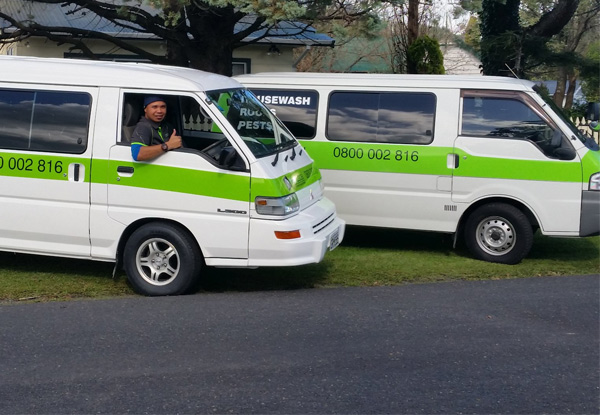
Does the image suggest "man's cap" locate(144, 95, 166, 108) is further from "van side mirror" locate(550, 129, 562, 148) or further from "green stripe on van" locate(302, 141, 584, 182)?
"van side mirror" locate(550, 129, 562, 148)

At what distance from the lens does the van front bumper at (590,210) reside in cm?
932

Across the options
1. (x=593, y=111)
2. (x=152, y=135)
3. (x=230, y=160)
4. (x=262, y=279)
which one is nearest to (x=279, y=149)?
(x=230, y=160)

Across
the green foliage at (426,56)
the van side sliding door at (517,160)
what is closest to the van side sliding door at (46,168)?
the van side sliding door at (517,160)

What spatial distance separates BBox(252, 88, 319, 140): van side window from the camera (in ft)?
33.9

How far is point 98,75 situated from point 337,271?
10.8ft

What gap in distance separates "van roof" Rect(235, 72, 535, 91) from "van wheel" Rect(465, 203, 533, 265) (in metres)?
1.42

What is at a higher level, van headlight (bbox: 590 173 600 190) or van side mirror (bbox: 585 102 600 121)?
van side mirror (bbox: 585 102 600 121)

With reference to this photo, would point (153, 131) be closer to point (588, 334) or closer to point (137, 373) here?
point (137, 373)

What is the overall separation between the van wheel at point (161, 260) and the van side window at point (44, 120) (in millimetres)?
1065

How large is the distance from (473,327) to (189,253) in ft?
8.83

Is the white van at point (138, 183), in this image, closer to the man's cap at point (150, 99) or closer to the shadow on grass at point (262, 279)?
the man's cap at point (150, 99)

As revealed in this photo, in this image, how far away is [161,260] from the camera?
7.95 metres

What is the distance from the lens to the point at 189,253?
25.5 ft

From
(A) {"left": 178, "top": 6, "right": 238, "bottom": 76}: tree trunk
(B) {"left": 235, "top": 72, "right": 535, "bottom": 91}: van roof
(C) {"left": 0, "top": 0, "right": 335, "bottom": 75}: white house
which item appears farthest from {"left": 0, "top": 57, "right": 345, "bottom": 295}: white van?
(C) {"left": 0, "top": 0, "right": 335, "bottom": 75}: white house
